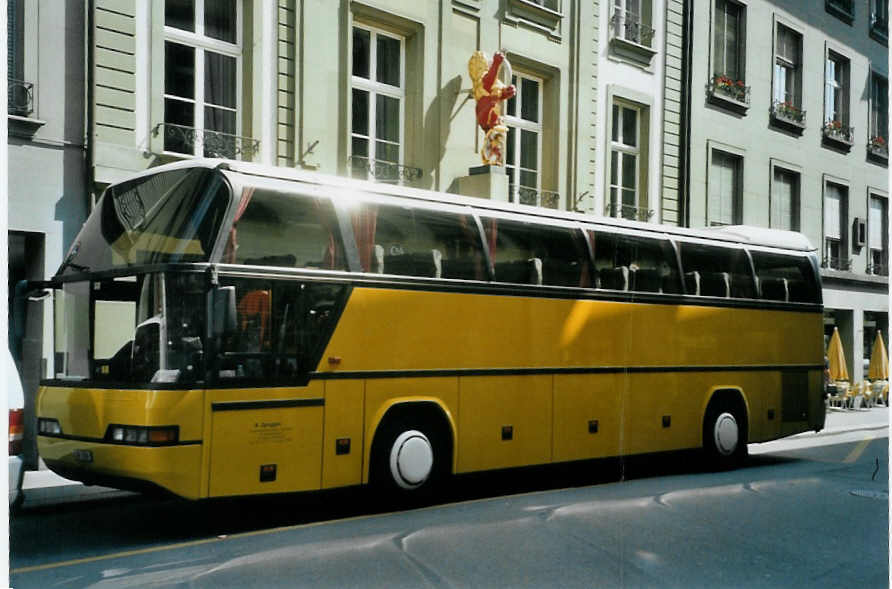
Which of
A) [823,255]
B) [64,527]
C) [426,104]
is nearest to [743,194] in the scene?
[823,255]

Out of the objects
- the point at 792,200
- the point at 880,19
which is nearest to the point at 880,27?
the point at 880,19

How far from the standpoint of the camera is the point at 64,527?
7.95 meters

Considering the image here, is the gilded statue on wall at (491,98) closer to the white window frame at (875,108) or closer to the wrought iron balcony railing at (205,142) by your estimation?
the wrought iron balcony railing at (205,142)

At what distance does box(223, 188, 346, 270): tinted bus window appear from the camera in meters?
7.80

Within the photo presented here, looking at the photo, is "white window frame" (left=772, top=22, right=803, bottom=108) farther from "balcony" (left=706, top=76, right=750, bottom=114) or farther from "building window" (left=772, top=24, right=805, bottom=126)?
"balcony" (left=706, top=76, right=750, bottom=114)

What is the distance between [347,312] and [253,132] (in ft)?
14.4

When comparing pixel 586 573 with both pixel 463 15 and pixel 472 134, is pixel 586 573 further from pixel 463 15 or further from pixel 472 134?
pixel 463 15

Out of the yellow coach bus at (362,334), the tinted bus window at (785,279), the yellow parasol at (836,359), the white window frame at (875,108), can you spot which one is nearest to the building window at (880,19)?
the white window frame at (875,108)

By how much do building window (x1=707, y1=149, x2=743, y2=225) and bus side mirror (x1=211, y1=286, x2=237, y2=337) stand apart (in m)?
5.76

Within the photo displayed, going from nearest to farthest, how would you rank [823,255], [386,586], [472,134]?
[386,586] → [823,255] → [472,134]

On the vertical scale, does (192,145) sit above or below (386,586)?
above

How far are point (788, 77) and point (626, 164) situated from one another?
8.60 feet

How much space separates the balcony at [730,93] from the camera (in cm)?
1013

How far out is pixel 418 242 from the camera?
9094 mm
